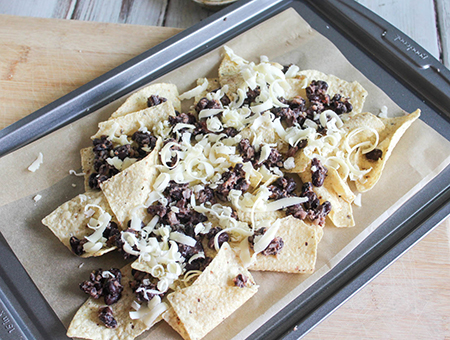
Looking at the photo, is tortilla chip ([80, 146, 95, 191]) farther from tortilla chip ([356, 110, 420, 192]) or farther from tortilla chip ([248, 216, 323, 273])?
tortilla chip ([356, 110, 420, 192])

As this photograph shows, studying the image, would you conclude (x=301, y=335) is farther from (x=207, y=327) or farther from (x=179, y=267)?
(x=179, y=267)

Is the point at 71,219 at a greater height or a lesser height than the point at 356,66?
greater

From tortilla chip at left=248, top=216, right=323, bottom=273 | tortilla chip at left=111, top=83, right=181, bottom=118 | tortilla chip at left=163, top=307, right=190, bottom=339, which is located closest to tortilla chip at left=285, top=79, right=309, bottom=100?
tortilla chip at left=111, top=83, right=181, bottom=118

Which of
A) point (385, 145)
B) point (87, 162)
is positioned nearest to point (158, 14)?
point (87, 162)

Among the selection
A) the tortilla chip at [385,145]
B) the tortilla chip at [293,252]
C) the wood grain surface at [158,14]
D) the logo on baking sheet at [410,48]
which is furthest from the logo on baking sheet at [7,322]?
the logo on baking sheet at [410,48]

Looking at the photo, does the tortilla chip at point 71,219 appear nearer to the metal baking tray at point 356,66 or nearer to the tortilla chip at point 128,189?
the tortilla chip at point 128,189

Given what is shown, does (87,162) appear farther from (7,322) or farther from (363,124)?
(363,124)
